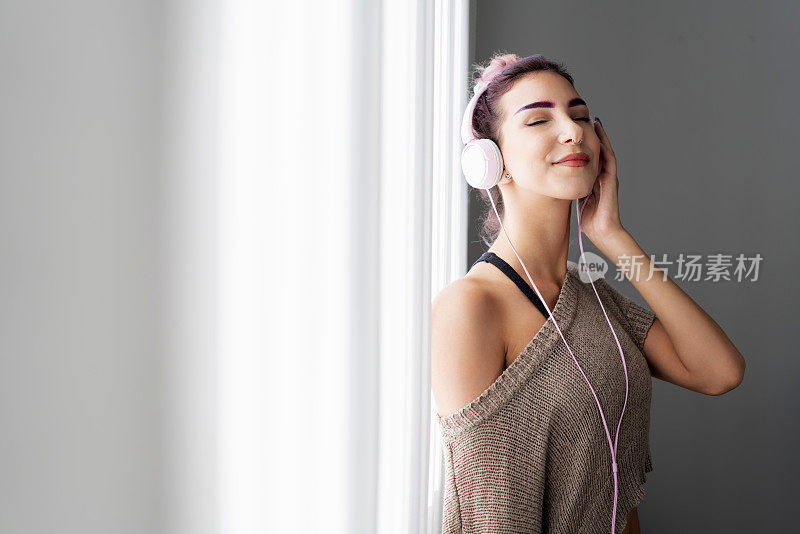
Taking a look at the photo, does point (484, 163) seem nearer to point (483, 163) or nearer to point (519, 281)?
point (483, 163)

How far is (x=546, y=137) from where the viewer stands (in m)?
0.88

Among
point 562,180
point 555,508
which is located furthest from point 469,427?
point 562,180

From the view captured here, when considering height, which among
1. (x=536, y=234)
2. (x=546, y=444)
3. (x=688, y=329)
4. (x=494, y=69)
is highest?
(x=494, y=69)

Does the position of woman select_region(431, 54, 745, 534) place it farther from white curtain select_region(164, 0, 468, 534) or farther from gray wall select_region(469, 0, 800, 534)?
gray wall select_region(469, 0, 800, 534)

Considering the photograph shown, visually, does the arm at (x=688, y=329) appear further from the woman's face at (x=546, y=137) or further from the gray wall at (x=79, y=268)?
the gray wall at (x=79, y=268)

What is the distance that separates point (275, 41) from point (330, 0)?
0.09m

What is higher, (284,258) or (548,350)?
(284,258)

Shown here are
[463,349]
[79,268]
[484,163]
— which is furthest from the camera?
[484,163]

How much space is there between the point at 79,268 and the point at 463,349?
58 cm

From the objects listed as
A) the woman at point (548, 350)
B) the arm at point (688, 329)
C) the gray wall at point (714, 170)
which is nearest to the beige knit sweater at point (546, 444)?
the woman at point (548, 350)

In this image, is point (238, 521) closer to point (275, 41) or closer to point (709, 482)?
point (275, 41)

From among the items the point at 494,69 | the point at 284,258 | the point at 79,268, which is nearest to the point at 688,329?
the point at 494,69

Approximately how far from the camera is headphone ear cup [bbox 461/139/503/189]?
35.8 inches

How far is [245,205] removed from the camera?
405 mm
